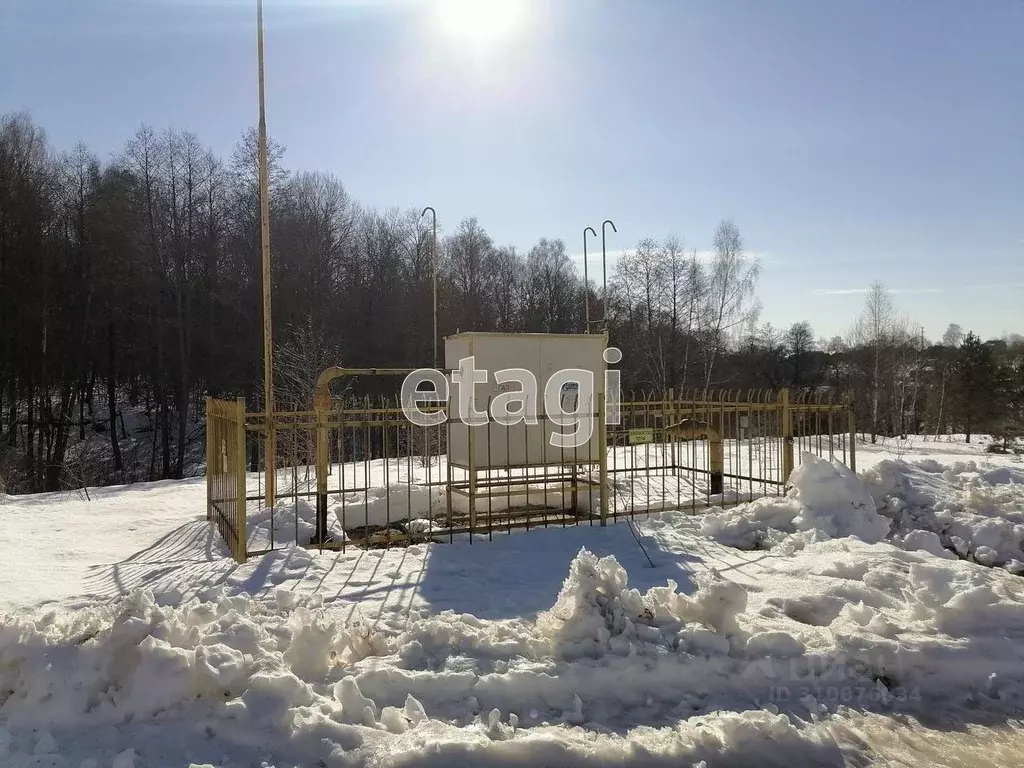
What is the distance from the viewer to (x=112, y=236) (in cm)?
3331

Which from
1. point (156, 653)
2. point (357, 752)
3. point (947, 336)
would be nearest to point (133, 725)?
point (156, 653)

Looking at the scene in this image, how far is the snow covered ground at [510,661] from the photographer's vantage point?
407cm

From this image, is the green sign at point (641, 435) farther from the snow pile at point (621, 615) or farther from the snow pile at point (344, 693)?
the snow pile at point (344, 693)

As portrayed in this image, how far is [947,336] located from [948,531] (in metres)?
56.9

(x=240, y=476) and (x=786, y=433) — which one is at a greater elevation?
(x=786, y=433)

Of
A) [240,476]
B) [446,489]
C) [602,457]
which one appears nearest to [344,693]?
[240,476]

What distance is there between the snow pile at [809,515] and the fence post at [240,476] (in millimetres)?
5730

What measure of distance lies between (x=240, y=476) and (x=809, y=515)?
23.1 feet

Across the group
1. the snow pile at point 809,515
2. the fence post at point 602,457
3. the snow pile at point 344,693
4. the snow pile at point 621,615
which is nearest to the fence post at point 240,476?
the snow pile at point 344,693

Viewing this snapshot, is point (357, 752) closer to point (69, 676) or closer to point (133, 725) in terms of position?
point (133, 725)

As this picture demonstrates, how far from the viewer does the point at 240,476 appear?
294 inches

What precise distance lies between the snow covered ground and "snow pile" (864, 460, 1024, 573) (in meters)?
1.54

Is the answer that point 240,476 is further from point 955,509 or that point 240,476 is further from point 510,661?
point 955,509

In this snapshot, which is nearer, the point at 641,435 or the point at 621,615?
the point at 621,615
